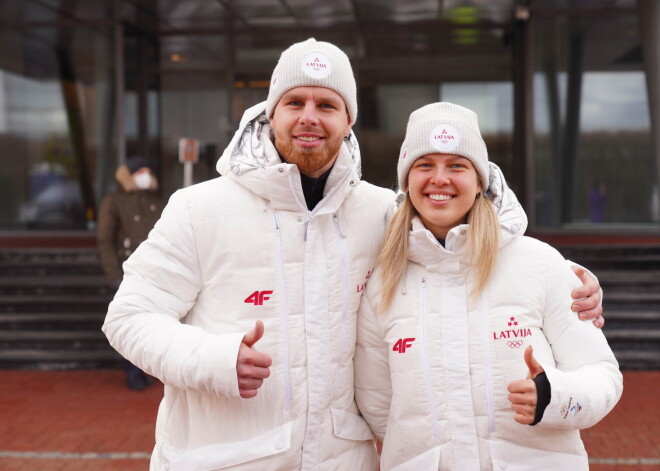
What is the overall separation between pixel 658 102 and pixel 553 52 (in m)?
4.60

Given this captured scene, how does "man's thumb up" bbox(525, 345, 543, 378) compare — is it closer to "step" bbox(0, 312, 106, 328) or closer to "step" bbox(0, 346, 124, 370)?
"step" bbox(0, 346, 124, 370)

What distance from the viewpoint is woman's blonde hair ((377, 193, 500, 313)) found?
2410 mm

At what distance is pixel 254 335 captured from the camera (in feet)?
7.28

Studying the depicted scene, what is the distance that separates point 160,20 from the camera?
1378 cm

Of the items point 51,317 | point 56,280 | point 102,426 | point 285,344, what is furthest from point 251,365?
point 56,280

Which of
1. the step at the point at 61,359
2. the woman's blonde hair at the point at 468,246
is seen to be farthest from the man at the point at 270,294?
the step at the point at 61,359

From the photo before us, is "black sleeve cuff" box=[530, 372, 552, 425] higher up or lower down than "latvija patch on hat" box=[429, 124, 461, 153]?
lower down

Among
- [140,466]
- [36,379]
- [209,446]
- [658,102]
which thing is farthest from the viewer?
[658,102]

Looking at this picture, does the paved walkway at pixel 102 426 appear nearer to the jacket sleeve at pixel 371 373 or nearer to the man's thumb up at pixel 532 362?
the jacket sleeve at pixel 371 373

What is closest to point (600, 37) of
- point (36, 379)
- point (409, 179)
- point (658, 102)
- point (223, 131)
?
point (658, 102)

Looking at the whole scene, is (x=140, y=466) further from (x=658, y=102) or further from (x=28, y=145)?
(x=28, y=145)

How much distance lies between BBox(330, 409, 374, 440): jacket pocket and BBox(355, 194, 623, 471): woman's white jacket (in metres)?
0.12

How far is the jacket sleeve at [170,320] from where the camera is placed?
87.2 inches

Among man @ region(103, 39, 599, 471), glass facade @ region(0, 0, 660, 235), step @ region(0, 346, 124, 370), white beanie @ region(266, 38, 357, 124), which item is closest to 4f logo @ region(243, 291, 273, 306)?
man @ region(103, 39, 599, 471)
